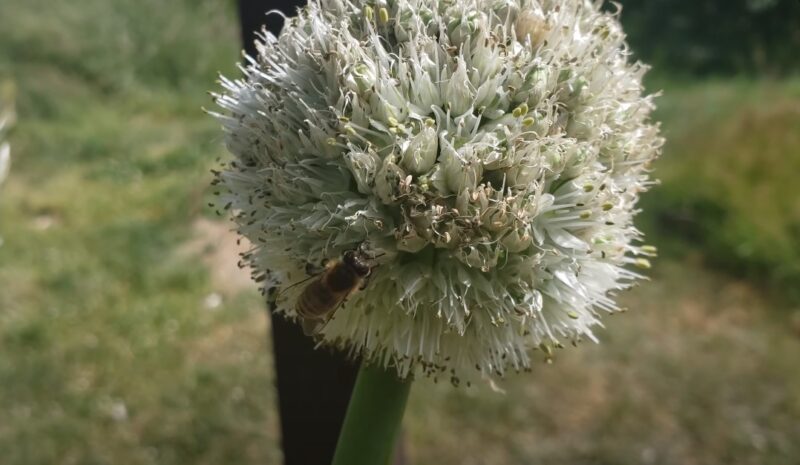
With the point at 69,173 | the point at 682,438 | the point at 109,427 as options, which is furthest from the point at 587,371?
the point at 69,173

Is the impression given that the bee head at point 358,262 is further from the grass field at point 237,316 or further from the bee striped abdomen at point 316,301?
the grass field at point 237,316

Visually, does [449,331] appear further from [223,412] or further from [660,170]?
[660,170]

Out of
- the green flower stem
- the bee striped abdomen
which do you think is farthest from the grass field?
the bee striped abdomen

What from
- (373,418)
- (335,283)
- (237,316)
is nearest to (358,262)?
(335,283)

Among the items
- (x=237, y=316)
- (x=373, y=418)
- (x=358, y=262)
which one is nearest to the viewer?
(x=358, y=262)

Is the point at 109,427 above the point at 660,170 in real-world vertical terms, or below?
below

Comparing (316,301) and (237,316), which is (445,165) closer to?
(316,301)
